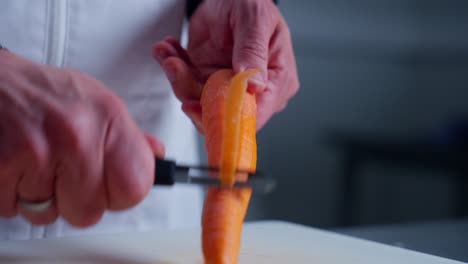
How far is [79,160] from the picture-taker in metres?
0.42

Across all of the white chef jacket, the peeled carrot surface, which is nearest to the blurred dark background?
the white chef jacket

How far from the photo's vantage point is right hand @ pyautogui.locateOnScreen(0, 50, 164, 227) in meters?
0.42

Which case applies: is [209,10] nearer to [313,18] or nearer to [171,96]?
[171,96]

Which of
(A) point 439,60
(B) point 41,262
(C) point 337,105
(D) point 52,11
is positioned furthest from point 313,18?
(B) point 41,262

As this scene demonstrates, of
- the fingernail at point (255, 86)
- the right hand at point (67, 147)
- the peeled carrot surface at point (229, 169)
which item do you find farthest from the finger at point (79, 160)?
the fingernail at point (255, 86)

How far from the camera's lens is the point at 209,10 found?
796 millimetres

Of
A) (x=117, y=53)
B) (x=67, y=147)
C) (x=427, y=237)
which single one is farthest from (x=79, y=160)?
(x=427, y=237)

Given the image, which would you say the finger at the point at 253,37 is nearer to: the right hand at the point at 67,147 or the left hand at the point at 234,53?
the left hand at the point at 234,53

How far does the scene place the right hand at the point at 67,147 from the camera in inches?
16.5

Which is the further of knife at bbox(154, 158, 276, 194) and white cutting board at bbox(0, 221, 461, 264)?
white cutting board at bbox(0, 221, 461, 264)

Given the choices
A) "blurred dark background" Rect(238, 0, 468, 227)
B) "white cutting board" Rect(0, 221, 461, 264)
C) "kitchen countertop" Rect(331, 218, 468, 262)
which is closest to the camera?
"white cutting board" Rect(0, 221, 461, 264)

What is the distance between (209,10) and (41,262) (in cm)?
40

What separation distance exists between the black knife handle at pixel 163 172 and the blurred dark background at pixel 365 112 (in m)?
1.95

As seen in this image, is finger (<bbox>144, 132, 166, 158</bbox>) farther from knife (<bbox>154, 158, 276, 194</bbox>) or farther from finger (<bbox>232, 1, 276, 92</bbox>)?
finger (<bbox>232, 1, 276, 92</bbox>)
